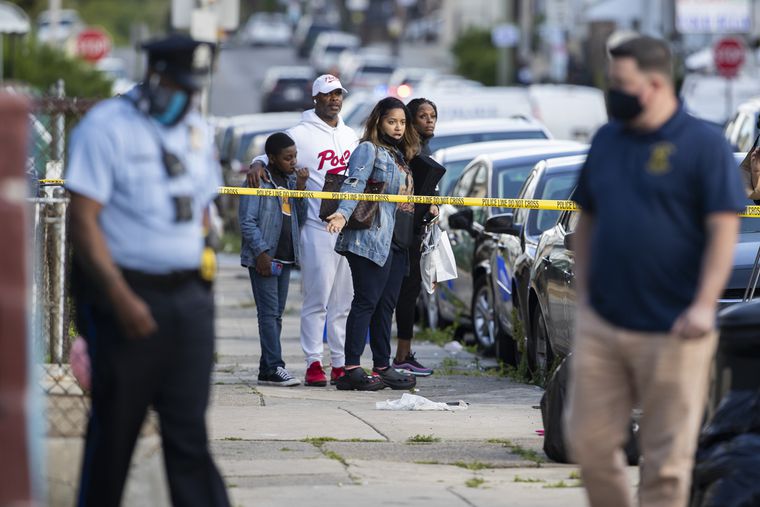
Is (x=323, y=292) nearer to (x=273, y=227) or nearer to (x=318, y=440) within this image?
(x=273, y=227)

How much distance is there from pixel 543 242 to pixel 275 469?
4.24 meters

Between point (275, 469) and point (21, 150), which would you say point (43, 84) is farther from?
point (21, 150)

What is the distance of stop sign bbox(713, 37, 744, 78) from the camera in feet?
103

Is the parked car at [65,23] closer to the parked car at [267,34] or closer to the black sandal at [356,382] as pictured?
the parked car at [267,34]

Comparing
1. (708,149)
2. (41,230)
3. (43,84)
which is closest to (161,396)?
(708,149)

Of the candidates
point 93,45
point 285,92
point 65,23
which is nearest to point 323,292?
point 93,45

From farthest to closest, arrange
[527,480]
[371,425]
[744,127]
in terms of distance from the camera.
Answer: [744,127] → [371,425] → [527,480]

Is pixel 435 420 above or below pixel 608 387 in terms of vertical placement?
below

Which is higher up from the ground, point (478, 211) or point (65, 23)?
point (65, 23)

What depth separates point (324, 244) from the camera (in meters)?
11.2

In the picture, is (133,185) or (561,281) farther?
(561,281)

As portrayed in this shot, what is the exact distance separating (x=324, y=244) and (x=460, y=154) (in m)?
5.56

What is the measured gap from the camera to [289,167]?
36.9 feet

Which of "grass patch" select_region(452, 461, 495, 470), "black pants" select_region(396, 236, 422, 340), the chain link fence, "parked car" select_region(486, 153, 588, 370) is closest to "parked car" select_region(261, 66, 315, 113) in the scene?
"parked car" select_region(486, 153, 588, 370)
